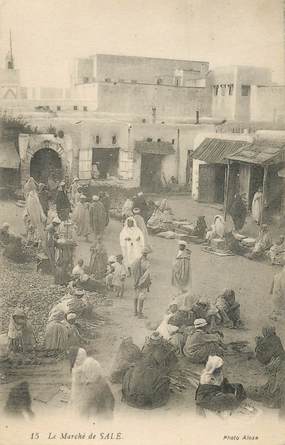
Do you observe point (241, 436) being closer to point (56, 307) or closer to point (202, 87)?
point (56, 307)

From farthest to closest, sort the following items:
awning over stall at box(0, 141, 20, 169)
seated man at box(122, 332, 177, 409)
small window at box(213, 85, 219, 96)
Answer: small window at box(213, 85, 219, 96) → awning over stall at box(0, 141, 20, 169) → seated man at box(122, 332, 177, 409)

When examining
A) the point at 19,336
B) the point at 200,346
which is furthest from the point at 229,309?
the point at 19,336

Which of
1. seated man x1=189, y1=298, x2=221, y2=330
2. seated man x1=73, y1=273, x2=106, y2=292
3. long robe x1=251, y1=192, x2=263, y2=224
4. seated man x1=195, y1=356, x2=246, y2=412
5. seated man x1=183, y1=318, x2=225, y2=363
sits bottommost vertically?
seated man x1=195, y1=356, x2=246, y2=412

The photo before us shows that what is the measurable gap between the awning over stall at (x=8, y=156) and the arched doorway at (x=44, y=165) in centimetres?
16

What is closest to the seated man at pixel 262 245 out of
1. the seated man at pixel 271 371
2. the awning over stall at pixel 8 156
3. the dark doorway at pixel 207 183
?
the dark doorway at pixel 207 183

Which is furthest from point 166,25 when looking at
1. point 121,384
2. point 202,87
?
point 121,384

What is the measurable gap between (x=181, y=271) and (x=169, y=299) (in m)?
0.29

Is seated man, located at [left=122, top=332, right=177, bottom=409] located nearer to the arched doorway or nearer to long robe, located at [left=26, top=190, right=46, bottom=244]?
long robe, located at [left=26, top=190, right=46, bottom=244]

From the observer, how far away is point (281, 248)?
5023mm

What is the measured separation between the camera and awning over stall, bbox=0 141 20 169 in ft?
15.1

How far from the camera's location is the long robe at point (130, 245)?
16.0 ft

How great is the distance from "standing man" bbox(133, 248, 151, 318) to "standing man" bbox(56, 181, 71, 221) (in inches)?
32.1

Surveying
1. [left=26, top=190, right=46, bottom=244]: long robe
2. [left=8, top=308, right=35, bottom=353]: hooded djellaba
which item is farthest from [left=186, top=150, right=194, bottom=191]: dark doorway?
[left=8, top=308, right=35, bottom=353]: hooded djellaba

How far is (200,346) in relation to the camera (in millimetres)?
4645
